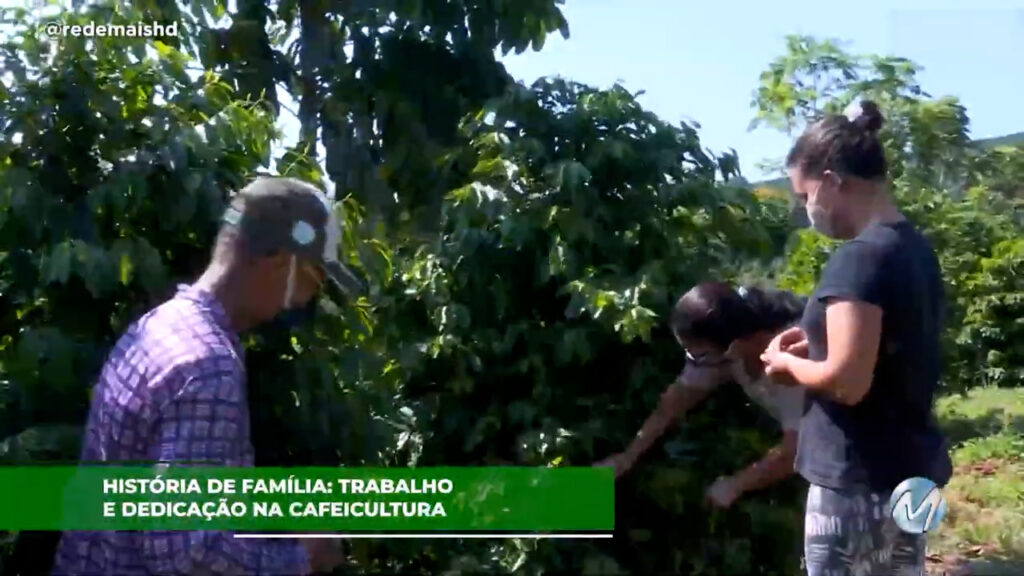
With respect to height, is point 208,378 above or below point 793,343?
below

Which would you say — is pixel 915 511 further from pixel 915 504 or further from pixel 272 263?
pixel 272 263

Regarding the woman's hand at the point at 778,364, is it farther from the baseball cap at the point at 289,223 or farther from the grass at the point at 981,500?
the grass at the point at 981,500

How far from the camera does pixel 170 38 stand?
2551 millimetres

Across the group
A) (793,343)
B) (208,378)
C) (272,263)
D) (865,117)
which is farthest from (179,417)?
(865,117)

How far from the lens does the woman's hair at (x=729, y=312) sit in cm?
238

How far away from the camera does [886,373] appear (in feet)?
6.01

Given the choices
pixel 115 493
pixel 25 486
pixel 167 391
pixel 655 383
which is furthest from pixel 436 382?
pixel 167 391

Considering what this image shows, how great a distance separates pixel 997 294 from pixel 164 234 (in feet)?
8.90

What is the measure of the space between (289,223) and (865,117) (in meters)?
0.95

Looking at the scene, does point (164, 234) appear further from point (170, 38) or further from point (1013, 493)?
point (1013, 493)

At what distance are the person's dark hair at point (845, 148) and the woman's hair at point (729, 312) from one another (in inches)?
18.4

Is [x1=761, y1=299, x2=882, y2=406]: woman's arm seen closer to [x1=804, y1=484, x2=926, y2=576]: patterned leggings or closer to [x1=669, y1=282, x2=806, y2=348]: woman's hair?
[x1=804, y1=484, x2=926, y2=576]: patterned leggings

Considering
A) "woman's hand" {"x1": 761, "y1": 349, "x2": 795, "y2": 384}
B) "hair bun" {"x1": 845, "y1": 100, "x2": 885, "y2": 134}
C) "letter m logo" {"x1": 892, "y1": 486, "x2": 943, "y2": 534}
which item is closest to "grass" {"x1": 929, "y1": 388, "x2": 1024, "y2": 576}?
"letter m logo" {"x1": 892, "y1": 486, "x2": 943, "y2": 534}

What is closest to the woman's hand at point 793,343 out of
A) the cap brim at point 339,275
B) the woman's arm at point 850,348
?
the woman's arm at point 850,348
